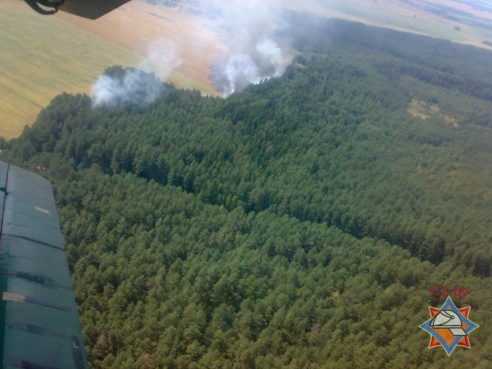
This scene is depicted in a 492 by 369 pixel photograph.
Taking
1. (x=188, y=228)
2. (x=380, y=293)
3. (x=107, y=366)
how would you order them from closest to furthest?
(x=107, y=366) → (x=380, y=293) → (x=188, y=228)

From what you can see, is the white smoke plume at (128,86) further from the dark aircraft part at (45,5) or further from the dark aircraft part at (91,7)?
the dark aircraft part at (45,5)

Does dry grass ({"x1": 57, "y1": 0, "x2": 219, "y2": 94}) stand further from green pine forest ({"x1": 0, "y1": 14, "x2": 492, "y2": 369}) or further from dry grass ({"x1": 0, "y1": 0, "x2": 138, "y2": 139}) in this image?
green pine forest ({"x1": 0, "y1": 14, "x2": 492, "y2": 369})

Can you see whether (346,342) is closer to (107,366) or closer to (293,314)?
(293,314)

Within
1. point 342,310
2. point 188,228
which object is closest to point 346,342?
point 342,310

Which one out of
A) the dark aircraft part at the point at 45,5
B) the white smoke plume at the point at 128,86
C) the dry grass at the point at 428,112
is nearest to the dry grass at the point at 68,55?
the white smoke plume at the point at 128,86

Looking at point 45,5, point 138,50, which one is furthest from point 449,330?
point 138,50

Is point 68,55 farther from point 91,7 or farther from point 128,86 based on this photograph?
point 91,7
